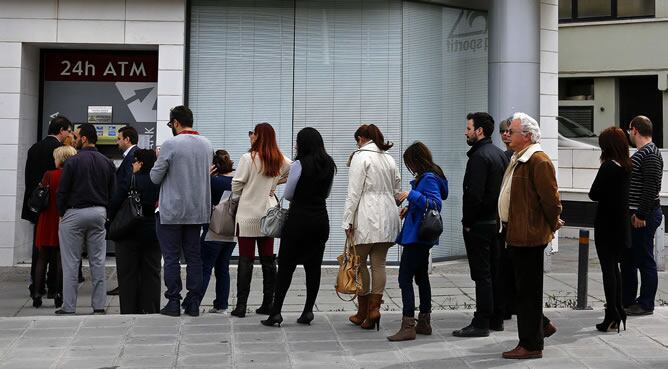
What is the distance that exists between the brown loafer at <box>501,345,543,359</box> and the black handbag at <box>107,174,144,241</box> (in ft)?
12.3

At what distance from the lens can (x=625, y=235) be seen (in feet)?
28.0

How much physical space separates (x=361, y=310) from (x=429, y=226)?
1219 millimetres

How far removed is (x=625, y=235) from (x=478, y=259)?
140cm

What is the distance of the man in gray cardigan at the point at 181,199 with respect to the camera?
28.8 feet

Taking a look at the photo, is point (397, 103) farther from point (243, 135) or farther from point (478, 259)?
point (478, 259)

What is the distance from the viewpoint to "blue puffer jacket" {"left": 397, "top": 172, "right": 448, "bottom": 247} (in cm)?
802

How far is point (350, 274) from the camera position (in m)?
8.35

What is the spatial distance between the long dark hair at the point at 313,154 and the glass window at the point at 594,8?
69.7ft

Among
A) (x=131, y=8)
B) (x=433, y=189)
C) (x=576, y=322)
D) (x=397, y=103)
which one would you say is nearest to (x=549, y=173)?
(x=433, y=189)

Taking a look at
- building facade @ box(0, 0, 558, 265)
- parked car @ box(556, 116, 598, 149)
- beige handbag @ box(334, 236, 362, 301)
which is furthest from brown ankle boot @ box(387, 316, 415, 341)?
parked car @ box(556, 116, 598, 149)

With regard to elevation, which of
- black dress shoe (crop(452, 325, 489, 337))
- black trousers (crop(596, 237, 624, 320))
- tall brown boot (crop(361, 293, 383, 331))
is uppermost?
black trousers (crop(596, 237, 624, 320))

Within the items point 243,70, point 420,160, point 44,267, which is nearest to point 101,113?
point 243,70

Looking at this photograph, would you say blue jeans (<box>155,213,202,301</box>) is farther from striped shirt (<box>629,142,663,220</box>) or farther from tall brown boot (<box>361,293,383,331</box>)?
striped shirt (<box>629,142,663,220</box>)

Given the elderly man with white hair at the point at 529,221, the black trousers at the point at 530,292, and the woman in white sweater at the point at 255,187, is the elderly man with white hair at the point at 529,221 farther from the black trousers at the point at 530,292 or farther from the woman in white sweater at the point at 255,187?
the woman in white sweater at the point at 255,187
